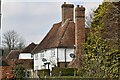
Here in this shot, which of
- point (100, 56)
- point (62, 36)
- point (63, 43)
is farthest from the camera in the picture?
point (62, 36)

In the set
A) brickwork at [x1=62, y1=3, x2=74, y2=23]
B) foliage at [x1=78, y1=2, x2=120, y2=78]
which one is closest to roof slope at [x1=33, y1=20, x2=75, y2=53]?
brickwork at [x1=62, y1=3, x2=74, y2=23]

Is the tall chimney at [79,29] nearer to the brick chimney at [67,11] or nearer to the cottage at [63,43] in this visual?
the cottage at [63,43]

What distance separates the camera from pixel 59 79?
2541cm

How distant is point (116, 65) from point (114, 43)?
6.46 feet

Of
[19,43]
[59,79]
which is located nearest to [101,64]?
[59,79]

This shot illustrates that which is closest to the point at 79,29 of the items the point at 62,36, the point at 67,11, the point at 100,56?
the point at 67,11

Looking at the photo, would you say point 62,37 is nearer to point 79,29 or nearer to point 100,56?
point 79,29

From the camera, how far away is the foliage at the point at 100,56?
25341mm

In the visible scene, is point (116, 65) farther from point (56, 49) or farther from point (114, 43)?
point (56, 49)

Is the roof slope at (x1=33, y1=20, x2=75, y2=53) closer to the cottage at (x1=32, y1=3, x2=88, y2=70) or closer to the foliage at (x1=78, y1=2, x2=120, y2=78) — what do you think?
the cottage at (x1=32, y1=3, x2=88, y2=70)

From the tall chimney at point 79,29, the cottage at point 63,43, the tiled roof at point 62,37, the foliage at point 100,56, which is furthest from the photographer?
the tiled roof at point 62,37

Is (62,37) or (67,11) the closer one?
(67,11)

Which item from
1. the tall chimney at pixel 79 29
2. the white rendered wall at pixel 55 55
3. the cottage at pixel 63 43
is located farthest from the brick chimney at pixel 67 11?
the tall chimney at pixel 79 29

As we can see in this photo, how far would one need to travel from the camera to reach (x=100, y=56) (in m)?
27.5
